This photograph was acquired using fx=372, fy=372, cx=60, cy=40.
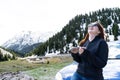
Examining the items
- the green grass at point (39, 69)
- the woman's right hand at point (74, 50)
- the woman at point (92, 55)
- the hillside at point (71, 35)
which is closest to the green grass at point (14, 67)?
the green grass at point (39, 69)

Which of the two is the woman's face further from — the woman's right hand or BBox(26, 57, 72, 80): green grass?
BBox(26, 57, 72, 80): green grass

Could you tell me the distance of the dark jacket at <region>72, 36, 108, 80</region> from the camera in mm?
5117

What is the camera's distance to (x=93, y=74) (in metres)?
5.22

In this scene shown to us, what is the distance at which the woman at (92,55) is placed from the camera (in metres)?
5.12

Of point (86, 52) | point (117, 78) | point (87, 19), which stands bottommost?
point (117, 78)

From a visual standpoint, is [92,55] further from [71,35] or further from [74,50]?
[71,35]

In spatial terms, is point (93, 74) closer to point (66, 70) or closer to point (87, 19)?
point (66, 70)

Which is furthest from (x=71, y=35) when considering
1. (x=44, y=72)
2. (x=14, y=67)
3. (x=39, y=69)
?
(x=44, y=72)

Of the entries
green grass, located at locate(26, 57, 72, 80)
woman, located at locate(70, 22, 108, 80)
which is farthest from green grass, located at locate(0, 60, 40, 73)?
woman, located at locate(70, 22, 108, 80)

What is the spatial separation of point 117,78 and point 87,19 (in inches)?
7570

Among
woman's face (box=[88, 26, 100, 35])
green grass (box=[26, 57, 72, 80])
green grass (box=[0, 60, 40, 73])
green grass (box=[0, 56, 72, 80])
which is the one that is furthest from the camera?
green grass (box=[0, 60, 40, 73])

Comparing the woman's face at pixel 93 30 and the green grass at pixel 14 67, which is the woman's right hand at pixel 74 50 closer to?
the woman's face at pixel 93 30

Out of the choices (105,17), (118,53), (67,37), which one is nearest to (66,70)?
(118,53)

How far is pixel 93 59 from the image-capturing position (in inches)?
201
